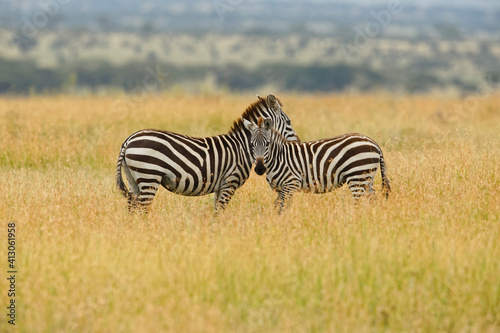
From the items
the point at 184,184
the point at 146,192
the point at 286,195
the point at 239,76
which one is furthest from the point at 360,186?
the point at 239,76

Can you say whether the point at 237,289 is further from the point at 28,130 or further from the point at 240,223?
the point at 28,130

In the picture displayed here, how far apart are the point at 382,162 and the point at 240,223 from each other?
7.77 feet

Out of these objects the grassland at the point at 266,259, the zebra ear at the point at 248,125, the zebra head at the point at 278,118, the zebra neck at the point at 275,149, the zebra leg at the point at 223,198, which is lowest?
the grassland at the point at 266,259

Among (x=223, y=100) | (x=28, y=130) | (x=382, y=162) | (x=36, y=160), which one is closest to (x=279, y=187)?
(x=382, y=162)

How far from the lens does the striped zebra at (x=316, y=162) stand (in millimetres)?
9008

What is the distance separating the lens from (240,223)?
316 inches

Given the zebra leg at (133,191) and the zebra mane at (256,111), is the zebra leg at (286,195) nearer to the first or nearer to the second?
the zebra mane at (256,111)

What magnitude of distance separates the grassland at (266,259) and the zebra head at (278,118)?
3.08 feet

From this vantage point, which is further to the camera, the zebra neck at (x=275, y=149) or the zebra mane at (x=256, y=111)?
the zebra mane at (x=256, y=111)

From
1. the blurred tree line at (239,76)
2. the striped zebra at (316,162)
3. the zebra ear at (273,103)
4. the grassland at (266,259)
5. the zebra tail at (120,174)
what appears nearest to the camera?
the grassland at (266,259)

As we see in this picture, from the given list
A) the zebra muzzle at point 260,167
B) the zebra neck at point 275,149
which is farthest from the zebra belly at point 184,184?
the zebra neck at point 275,149

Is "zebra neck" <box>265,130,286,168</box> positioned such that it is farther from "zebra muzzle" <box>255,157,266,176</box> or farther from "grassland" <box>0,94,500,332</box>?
"grassland" <box>0,94,500,332</box>

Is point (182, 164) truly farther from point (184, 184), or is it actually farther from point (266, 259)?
point (266, 259)

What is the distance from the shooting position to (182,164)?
337 inches
